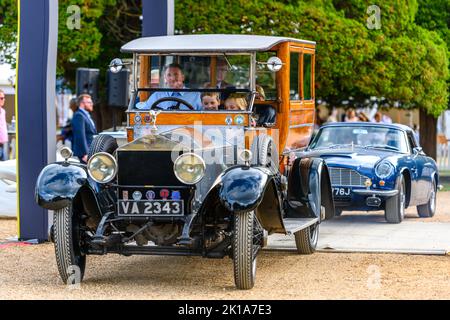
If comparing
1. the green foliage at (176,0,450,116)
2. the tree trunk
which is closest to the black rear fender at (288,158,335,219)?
the green foliage at (176,0,450,116)

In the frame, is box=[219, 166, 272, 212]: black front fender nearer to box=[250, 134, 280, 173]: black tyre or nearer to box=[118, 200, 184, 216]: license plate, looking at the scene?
box=[118, 200, 184, 216]: license plate

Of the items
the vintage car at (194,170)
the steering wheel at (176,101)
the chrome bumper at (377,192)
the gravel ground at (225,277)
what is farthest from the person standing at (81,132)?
the steering wheel at (176,101)

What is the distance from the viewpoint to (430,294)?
27.8 feet

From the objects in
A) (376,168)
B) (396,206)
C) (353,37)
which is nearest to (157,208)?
(376,168)

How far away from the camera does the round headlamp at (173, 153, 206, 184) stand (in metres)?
8.56

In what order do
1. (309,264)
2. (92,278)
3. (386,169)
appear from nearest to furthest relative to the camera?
(92,278) → (309,264) → (386,169)

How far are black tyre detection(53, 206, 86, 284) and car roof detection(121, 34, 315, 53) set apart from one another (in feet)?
6.71

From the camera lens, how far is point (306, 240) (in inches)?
438

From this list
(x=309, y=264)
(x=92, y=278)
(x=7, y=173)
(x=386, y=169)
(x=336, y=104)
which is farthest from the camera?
(x=336, y=104)

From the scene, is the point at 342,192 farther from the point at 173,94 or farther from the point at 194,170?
the point at 194,170
